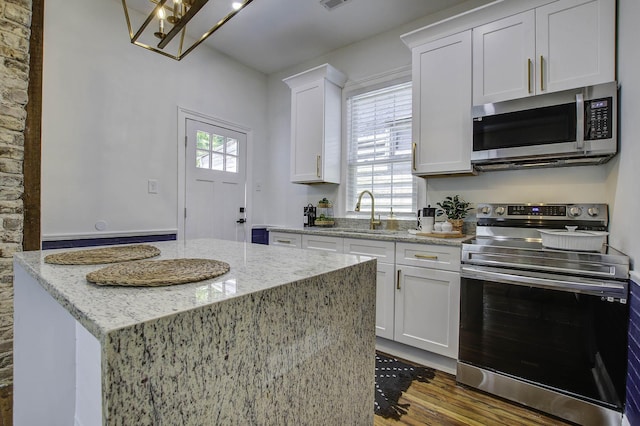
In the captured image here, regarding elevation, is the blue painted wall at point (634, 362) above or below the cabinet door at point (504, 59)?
below

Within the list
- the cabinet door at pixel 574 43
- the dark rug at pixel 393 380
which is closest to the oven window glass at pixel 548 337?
the dark rug at pixel 393 380

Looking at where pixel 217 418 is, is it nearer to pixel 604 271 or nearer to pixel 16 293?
pixel 16 293

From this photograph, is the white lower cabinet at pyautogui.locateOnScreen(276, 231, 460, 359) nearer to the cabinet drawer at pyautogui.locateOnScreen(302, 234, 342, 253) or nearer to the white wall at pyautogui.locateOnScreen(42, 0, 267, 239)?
the cabinet drawer at pyautogui.locateOnScreen(302, 234, 342, 253)

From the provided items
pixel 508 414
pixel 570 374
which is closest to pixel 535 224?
pixel 570 374

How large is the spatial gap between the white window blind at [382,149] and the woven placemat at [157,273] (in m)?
2.36

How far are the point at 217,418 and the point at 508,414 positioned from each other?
1.81 metres

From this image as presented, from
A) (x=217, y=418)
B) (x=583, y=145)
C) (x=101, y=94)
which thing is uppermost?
(x=101, y=94)

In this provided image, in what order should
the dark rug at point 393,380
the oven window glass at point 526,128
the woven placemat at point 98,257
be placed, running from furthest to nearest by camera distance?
the oven window glass at point 526,128, the dark rug at point 393,380, the woven placemat at point 98,257

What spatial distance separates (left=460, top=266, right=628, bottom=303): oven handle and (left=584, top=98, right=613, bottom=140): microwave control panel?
0.86 m

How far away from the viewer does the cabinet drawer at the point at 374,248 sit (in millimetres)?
2361

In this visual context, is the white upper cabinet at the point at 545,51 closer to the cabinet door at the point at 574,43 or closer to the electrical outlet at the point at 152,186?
the cabinet door at the point at 574,43

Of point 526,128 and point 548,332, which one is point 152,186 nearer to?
point 526,128

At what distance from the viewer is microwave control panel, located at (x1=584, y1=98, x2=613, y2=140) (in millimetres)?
1754

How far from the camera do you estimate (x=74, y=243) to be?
2.45 metres
